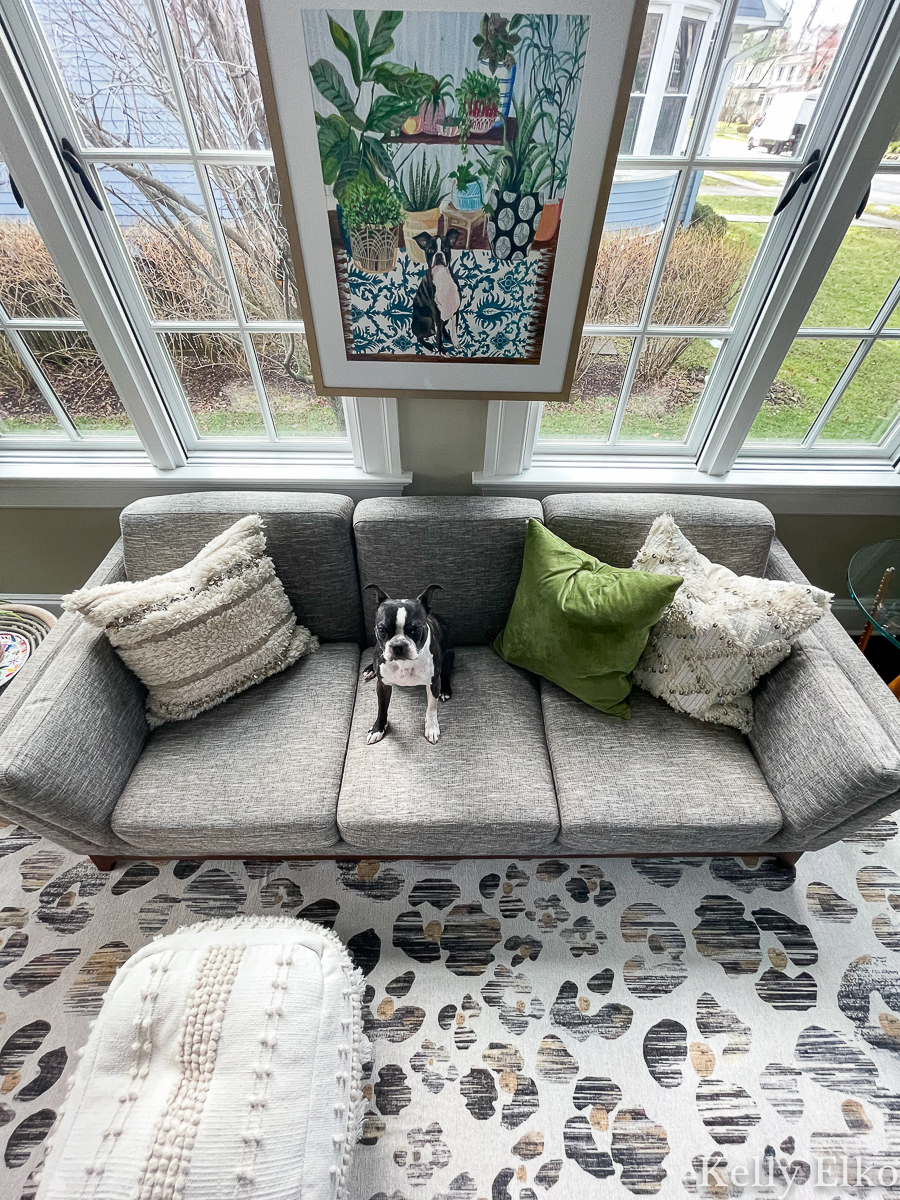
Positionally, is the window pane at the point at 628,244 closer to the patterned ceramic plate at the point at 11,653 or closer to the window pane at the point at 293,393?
the window pane at the point at 293,393

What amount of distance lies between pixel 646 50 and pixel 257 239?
3.22ft

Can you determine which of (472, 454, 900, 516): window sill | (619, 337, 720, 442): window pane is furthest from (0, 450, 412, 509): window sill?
(619, 337, 720, 442): window pane

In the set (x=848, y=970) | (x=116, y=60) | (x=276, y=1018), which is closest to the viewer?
(x=276, y=1018)

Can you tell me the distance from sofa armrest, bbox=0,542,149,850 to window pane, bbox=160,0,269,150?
124cm

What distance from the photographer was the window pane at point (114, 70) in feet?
3.87

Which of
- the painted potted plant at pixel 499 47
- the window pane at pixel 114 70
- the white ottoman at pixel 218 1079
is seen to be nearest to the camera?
the white ottoman at pixel 218 1079

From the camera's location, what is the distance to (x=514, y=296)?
4.68 ft

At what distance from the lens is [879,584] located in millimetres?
1712

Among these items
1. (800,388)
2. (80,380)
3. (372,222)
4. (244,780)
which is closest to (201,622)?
(244,780)

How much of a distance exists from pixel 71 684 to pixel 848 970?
207cm

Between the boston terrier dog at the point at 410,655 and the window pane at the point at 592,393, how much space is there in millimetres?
783

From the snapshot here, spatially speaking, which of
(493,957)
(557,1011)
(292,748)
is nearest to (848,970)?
(557,1011)

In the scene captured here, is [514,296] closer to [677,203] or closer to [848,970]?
[677,203]

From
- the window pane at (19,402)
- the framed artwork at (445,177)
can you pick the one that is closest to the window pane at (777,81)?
the framed artwork at (445,177)
